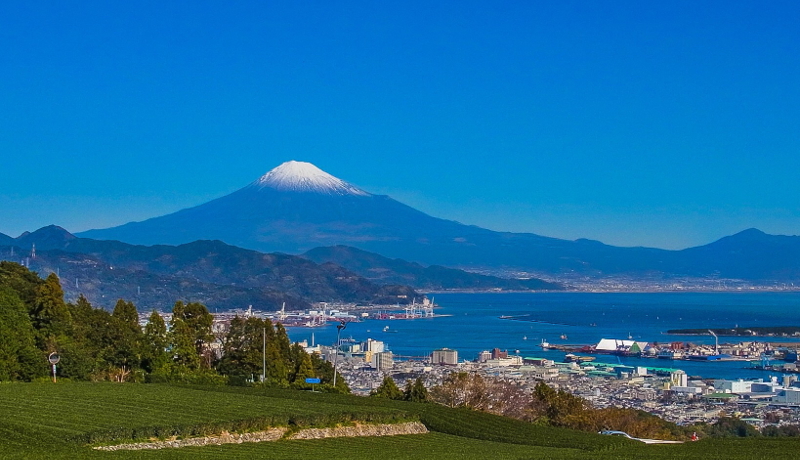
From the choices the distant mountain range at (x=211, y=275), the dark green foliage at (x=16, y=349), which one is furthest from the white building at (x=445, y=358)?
the distant mountain range at (x=211, y=275)

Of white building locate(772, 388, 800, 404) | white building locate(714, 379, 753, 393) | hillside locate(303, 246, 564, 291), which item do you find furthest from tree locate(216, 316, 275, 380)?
hillside locate(303, 246, 564, 291)

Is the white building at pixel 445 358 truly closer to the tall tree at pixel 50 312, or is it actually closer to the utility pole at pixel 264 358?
the utility pole at pixel 264 358

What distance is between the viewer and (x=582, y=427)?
27516 mm

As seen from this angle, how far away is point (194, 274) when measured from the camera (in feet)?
436

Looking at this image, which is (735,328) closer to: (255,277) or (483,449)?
(255,277)

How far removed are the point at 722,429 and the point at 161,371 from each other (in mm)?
17631

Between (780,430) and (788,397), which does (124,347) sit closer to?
(780,430)

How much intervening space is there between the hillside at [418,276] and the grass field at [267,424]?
156933 millimetres

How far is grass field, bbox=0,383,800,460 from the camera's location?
14680 millimetres

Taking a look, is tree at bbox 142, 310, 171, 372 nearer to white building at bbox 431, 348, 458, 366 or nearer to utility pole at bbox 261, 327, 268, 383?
utility pole at bbox 261, 327, 268, 383

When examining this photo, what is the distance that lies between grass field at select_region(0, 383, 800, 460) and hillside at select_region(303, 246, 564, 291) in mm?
156933

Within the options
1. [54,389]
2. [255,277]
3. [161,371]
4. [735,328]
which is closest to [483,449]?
[54,389]

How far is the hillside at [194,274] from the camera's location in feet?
320

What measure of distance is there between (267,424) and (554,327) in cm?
8366
